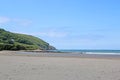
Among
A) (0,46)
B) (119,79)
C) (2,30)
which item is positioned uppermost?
(2,30)

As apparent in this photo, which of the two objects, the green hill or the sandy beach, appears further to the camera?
the green hill

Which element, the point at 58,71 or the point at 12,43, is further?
the point at 12,43

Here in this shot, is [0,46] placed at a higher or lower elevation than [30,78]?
higher

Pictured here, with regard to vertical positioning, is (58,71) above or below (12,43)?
below

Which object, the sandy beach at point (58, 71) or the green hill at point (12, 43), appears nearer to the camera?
the sandy beach at point (58, 71)

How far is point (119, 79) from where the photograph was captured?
15727 millimetres

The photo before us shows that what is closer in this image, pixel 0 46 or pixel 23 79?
pixel 23 79

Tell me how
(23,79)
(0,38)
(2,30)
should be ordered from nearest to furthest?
(23,79)
(0,38)
(2,30)

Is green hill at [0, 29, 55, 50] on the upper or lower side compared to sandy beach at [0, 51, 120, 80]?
upper

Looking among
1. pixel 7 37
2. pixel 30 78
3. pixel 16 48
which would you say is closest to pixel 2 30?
pixel 7 37

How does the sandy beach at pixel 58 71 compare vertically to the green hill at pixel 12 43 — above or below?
below

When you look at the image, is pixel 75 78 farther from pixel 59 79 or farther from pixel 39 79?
pixel 39 79

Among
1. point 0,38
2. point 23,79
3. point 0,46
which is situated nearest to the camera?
point 23,79

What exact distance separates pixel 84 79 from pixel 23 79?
10.1ft
